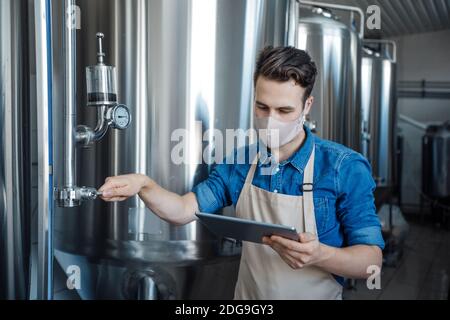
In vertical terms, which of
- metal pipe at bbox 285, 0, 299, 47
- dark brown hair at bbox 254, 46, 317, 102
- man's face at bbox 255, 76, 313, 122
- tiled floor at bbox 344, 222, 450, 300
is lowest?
tiled floor at bbox 344, 222, 450, 300

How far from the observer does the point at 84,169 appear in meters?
1.23

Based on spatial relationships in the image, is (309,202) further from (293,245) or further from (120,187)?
(120,187)

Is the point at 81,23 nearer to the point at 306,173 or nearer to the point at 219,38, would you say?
the point at 219,38

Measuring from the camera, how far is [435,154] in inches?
168

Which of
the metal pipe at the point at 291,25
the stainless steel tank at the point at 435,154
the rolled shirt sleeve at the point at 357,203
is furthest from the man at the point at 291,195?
the stainless steel tank at the point at 435,154

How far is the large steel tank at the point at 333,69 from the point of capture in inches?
Result: 64.2

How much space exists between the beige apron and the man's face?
0.11 meters

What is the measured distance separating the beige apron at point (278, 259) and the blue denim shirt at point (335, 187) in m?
0.02

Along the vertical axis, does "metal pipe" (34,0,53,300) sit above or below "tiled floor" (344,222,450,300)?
above

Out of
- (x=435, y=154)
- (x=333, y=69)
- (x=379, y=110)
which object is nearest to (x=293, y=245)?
(x=333, y=69)

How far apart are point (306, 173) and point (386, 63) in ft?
8.70

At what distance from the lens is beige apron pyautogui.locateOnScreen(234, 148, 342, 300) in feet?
3.46

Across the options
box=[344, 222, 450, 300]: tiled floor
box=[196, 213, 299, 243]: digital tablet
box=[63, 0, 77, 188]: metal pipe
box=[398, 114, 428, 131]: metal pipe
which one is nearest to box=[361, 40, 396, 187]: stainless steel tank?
box=[344, 222, 450, 300]: tiled floor

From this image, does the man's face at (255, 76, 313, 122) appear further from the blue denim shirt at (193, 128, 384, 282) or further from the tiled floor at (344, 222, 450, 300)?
the tiled floor at (344, 222, 450, 300)
